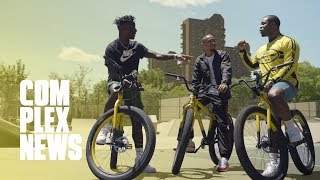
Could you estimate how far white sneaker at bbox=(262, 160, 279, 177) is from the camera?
4.44m

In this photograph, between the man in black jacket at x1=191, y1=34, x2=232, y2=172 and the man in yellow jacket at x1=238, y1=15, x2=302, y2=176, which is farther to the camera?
the man in black jacket at x1=191, y1=34, x2=232, y2=172

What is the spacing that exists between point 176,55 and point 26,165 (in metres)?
2.75

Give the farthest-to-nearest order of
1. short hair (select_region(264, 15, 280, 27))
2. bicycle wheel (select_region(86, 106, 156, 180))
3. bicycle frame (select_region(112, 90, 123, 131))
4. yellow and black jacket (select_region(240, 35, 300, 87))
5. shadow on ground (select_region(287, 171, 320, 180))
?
short hair (select_region(264, 15, 280, 27)) → shadow on ground (select_region(287, 171, 320, 180)) → yellow and black jacket (select_region(240, 35, 300, 87)) → bicycle frame (select_region(112, 90, 123, 131)) → bicycle wheel (select_region(86, 106, 156, 180))

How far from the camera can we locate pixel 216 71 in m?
5.45

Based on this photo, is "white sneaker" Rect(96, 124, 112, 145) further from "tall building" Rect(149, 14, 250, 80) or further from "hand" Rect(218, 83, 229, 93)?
"tall building" Rect(149, 14, 250, 80)

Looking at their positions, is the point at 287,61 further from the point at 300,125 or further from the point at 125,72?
the point at 125,72

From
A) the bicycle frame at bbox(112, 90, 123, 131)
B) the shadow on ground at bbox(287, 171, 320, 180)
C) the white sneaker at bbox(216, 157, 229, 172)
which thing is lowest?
the shadow on ground at bbox(287, 171, 320, 180)

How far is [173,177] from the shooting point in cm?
461

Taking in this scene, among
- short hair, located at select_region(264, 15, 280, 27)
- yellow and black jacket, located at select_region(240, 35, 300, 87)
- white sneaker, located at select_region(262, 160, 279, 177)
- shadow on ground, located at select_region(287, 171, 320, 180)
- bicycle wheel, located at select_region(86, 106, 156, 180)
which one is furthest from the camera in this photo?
short hair, located at select_region(264, 15, 280, 27)

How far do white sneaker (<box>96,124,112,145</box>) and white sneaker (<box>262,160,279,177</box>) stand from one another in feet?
5.89

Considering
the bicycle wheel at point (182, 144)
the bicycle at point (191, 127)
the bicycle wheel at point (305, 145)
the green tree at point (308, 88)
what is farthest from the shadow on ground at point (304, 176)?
the green tree at point (308, 88)

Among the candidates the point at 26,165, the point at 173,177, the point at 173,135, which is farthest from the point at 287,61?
the point at 173,135

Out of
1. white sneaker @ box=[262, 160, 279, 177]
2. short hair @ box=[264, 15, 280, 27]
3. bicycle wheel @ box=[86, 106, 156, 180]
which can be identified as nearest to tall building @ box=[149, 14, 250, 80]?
short hair @ box=[264, 15, 280, 27]

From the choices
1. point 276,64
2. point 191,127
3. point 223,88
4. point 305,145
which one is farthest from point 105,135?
point 305,145
